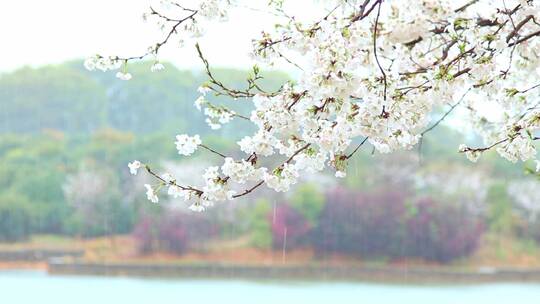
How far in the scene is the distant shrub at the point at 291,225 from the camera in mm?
15484

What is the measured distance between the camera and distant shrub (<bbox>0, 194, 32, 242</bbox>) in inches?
634

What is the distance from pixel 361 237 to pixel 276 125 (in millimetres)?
14333

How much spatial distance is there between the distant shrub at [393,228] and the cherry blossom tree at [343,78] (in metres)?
13.8

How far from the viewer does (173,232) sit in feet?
53.9

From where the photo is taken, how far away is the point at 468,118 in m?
2.29

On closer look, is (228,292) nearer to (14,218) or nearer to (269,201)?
(269,201)

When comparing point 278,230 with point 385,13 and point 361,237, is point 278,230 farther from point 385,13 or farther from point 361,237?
point 385,13

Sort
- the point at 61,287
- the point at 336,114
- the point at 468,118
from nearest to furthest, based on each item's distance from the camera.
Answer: the point at 336,114
the point at 468,118
the point at 61,287

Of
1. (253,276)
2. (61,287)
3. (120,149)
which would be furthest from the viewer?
(120,149)

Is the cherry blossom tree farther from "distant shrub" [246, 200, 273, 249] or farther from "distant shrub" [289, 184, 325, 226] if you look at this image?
"distant shrub" [246, 200, 273, 249]

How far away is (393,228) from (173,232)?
3921mm

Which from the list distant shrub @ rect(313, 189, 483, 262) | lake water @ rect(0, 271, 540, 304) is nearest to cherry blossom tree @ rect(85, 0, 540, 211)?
lake water @ rect(0, 271, 540, 304)

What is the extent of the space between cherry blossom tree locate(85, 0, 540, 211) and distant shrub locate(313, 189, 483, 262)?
45.2 ft

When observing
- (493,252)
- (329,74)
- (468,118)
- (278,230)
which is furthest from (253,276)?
(329,74)
